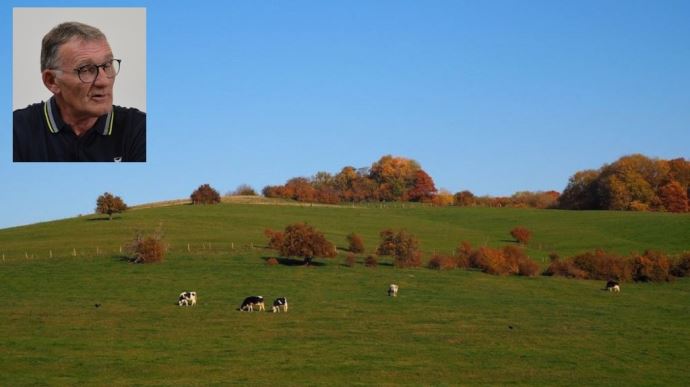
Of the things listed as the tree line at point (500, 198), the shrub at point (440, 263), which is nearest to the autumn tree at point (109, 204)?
the tree line at point (500, 198)

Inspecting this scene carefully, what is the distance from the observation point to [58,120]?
25.5 meters

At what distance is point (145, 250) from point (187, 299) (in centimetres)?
1808

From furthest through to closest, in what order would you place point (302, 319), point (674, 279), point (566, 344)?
point (674, 279) < point (302, 319) < point (566, 344)

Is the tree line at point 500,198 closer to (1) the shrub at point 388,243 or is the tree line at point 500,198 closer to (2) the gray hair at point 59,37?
(1) the shrub at point 388,243

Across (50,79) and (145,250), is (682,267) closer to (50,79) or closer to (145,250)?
(145,250)

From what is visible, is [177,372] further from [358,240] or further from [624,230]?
[624,230]

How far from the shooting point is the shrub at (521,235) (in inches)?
3740

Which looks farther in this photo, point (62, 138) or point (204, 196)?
point (204, 196)

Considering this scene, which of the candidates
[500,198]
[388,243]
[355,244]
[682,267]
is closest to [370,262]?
[388,243]

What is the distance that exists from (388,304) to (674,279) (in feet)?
97.5

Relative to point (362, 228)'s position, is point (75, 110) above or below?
above

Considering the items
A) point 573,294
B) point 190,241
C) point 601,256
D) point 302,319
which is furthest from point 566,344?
point 190,241

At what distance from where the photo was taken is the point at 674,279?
70375 mm

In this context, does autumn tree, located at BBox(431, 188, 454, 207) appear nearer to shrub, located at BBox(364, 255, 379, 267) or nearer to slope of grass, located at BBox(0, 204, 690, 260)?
slope of grass, located at BBox(0, 204, 690, 260)
